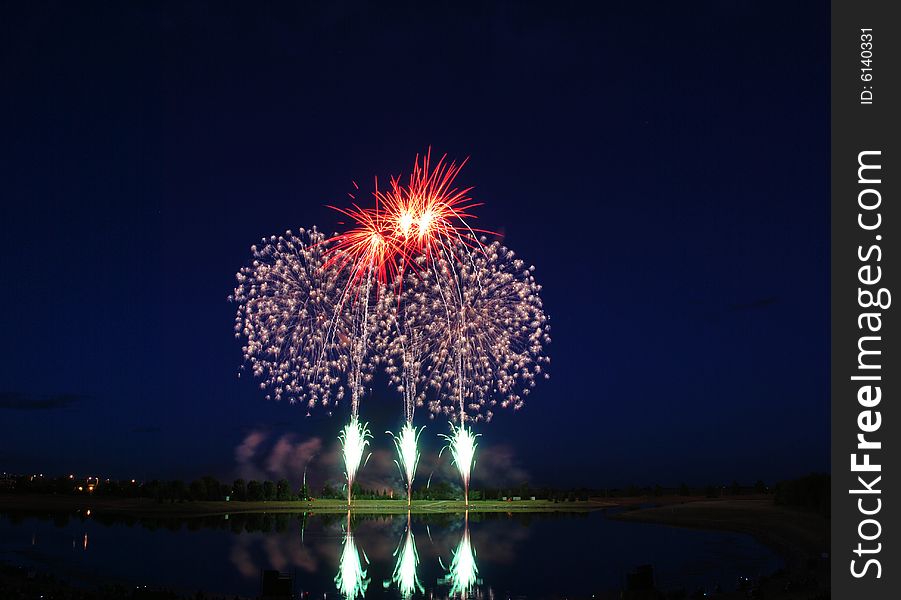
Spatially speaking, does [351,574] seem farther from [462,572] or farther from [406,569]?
[462,572]

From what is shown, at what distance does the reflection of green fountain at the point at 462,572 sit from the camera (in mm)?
29006

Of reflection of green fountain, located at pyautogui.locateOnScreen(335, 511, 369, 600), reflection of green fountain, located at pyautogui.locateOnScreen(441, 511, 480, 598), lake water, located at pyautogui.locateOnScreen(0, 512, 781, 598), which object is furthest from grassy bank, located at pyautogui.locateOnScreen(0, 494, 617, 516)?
reflection of green fountain, located at pyautogui.locateOnScreen(441, 511, 480, 598)

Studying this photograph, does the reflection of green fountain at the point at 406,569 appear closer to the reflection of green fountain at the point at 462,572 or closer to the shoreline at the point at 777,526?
the reflection of green fountain at the point at 462,572

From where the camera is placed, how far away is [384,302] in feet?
167

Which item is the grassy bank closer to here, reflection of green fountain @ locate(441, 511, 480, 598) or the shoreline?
the shoreline

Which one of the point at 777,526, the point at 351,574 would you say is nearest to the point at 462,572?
the point at 351,574

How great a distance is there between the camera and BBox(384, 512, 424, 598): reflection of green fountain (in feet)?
96.1

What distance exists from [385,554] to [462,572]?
6.72 meters


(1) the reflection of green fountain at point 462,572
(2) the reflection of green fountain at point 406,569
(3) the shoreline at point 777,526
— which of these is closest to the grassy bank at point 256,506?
(3) the shoreline at point 777,526

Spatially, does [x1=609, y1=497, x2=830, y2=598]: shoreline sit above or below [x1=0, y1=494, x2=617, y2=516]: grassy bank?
above

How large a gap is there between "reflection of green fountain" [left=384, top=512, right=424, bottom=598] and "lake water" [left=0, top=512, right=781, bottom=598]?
5cm

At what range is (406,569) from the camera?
33.9 m

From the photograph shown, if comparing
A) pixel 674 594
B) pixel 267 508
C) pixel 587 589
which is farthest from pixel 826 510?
pixel 267 508
